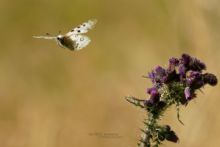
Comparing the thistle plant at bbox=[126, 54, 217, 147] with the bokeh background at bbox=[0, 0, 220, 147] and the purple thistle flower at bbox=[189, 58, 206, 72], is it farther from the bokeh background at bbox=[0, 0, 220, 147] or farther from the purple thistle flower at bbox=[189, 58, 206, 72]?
the bokeh background at bbox=[0, 0, 220, 147]

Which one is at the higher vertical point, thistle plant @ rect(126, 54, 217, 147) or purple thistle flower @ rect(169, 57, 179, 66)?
purple thistle flower @ rect(169, 57, 179, 66)

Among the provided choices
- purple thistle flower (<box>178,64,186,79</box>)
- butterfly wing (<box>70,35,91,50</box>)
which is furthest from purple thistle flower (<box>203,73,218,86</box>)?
butterfly wing (<box>70,35,91,50</box>)

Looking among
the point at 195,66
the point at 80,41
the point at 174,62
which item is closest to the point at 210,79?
the point at 195,66

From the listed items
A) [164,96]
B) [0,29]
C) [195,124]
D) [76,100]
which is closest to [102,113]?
[76,100]

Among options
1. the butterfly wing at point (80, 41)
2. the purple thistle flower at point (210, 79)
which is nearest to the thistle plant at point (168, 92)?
the purple thistle flower at point (210, 79)

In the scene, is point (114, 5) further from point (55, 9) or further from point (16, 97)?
point (16, 97)

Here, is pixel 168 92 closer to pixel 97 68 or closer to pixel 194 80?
pixel 194 80

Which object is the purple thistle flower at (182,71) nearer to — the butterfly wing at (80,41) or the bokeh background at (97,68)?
the butterfly wing at (80,41)
